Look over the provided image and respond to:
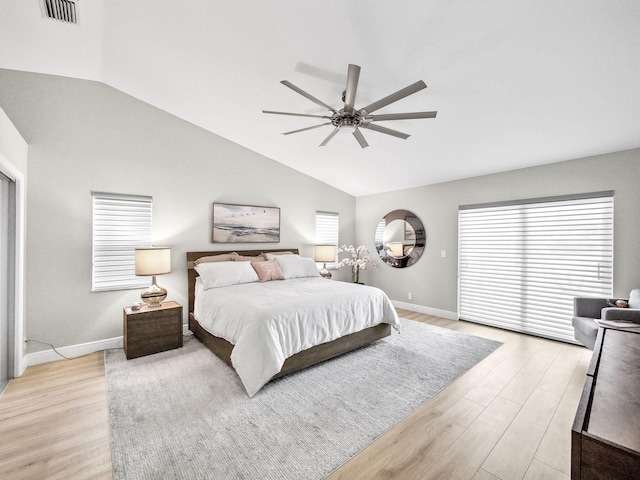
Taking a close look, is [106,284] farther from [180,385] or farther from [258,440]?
[258,440]

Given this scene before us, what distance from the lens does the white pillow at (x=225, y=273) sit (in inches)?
146

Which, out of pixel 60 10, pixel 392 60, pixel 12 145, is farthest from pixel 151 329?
pixel 392 60

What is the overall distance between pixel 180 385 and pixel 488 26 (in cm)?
390

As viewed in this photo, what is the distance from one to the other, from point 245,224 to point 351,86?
10.3 feet

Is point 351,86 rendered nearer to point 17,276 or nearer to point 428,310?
point 17,276

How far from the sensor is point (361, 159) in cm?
466

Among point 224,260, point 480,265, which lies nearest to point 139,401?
point 224,260

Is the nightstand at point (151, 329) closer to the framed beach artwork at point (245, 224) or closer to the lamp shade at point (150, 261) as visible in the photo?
the lamp shade at point (150, 261)

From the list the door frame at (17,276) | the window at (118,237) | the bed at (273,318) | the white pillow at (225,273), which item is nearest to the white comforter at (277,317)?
the bed at (273,318)

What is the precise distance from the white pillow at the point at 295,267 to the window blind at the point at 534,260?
2.57 meters

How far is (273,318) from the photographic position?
8.52 ft

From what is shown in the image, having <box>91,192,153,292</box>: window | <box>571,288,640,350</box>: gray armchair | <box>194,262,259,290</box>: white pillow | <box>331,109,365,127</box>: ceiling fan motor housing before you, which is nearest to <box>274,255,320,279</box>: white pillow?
<box>194,262,259,290</box>: white pillow

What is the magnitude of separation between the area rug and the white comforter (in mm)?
310

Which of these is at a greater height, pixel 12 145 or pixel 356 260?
pixel 12 145
